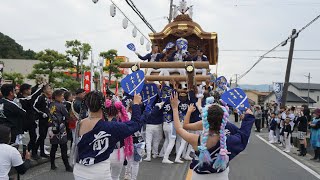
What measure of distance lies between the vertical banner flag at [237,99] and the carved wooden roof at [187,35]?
7.93 meters

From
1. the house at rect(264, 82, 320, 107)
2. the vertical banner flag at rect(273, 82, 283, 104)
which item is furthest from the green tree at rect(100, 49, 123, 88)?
the house at rect(264, 82, 320, 107)

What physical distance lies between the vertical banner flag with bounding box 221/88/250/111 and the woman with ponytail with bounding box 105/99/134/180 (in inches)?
61.1

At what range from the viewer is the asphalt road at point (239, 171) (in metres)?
8.08

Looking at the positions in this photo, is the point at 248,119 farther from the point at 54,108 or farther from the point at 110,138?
the point at 54,108

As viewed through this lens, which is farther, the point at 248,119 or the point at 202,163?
the point at 248,119

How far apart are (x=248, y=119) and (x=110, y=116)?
2.11m

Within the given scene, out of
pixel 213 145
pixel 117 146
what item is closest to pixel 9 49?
pixel 117 146

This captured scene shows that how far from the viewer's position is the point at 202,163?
13.0 feet

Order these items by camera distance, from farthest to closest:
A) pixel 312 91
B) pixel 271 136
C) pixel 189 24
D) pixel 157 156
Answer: pixel 312 91
pixel 271 136
pixel 189 24
pixel 157 156

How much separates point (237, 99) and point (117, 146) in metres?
1.81

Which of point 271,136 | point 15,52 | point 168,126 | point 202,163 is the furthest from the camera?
point 15,52

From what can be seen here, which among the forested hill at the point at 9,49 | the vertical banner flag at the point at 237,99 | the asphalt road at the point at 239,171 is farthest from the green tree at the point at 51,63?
the vertical banner flag at the point at 237,99

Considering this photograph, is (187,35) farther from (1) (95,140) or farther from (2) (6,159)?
(2) (6,159)

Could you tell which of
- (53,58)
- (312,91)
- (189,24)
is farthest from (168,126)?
(312,91)
